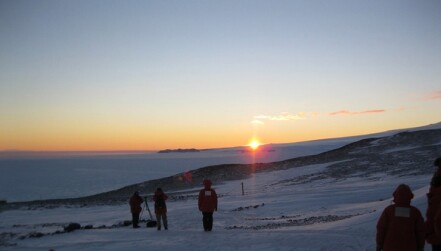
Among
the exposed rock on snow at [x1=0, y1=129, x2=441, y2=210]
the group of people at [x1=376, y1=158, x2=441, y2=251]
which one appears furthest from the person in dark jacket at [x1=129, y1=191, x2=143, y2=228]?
the exposed rock on snow at [x1=0, y1=129, x2=441, y2=210]

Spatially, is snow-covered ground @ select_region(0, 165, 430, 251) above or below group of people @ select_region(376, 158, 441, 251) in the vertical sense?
below

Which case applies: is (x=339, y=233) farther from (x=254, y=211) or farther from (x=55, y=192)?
(x=55, y=192)

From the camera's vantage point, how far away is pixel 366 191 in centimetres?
2103

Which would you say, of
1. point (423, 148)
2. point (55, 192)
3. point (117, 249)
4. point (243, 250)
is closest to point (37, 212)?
point (55, 192)

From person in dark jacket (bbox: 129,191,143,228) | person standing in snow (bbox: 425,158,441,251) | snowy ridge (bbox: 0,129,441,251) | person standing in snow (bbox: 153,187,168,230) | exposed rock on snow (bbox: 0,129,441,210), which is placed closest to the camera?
person standing in snow (bbox: 425,158,441,251)

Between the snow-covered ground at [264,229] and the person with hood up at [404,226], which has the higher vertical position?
the person with hood up at [404,226]

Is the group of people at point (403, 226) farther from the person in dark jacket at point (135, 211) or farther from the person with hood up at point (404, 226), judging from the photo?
the person in dark jacket at point (135, 211)

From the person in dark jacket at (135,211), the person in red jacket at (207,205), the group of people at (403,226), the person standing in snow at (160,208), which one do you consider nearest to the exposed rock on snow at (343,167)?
the person in dark jacket at (135,211)

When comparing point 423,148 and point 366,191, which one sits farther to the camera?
point 423,148

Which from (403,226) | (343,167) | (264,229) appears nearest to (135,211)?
(264,229)

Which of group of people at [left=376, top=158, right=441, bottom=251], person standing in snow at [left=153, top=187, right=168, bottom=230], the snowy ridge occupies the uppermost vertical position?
group of people at [left=376, top=158, right=441, bottom=251]

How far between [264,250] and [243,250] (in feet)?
1.59

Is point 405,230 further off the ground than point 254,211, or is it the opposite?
point 405,230

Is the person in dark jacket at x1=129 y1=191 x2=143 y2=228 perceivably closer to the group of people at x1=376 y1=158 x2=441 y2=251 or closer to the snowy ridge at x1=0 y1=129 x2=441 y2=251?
the snowy ridge at x1=0 y1=129 x2=441 y2=251
